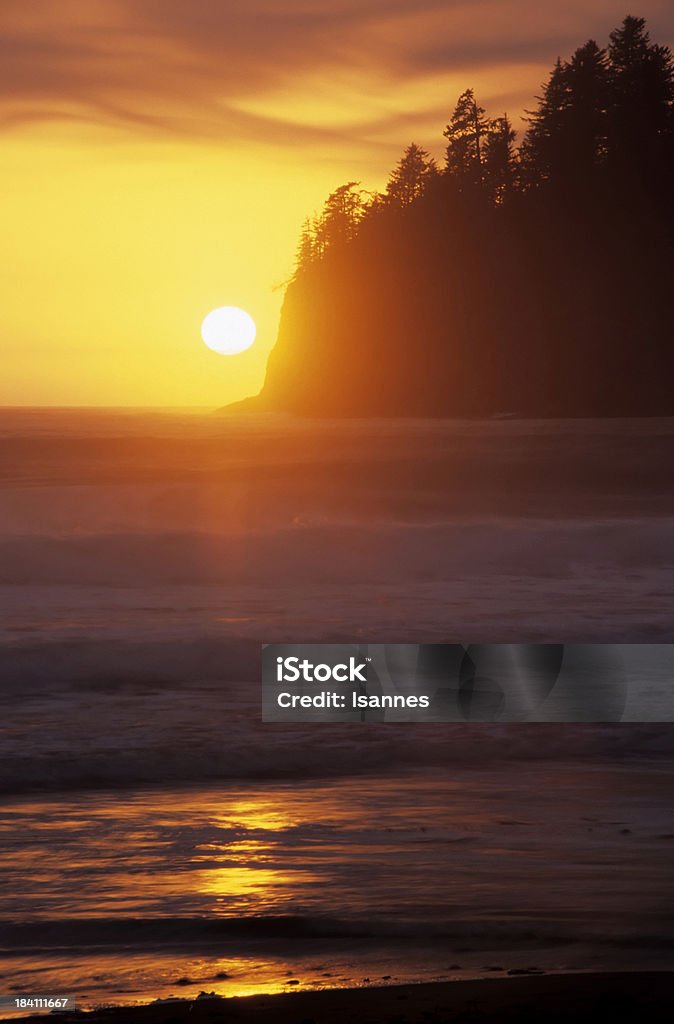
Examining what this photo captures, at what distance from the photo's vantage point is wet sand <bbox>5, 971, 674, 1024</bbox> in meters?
4.36

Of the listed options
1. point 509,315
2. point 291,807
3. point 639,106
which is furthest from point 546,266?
point 291,807

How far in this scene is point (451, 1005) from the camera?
14.7 ft

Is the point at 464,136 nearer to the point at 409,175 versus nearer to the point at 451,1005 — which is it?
the point at 409,175

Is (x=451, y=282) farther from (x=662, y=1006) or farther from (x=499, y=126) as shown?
(x=662, y=1006)

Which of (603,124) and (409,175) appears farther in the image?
(409,175)

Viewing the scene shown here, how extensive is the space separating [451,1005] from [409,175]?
12384 centimetres

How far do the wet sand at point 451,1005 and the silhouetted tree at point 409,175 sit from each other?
121 metres

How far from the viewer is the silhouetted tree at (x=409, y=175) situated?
406ft

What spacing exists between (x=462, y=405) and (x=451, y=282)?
38.2ft

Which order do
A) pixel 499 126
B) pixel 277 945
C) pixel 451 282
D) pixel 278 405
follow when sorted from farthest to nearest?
pixel 278 405
pixel 499 126
pixel 451 282
pixel 277 945

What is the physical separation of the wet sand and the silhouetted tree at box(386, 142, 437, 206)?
4777 inches

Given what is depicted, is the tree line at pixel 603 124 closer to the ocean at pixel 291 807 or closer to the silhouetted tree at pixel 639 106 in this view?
the silhouetted tree at pixel 639 106

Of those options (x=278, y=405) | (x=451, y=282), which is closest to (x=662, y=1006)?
(x=451, y=282)

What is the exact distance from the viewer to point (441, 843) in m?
6.94
